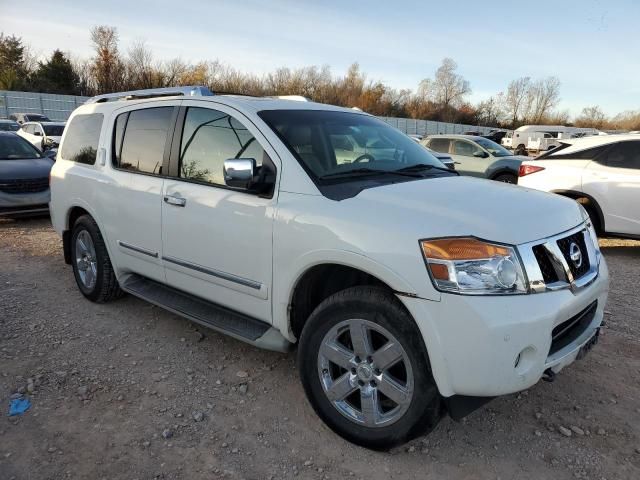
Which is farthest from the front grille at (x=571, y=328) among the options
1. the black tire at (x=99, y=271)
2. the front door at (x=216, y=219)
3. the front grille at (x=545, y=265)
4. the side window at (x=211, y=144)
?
the black tire at (x=99, y=271)

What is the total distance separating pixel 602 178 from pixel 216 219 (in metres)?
6.03

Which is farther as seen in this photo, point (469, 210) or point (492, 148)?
point (492, 148)

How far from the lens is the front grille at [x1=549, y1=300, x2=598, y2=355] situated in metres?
2.49

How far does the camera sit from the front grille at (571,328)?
249 centimetres

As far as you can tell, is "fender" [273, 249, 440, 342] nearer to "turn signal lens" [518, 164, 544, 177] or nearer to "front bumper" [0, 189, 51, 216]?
"turn signal lens" [518, 164, 544, 177]

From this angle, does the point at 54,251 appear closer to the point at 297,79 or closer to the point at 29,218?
the point at 29,218

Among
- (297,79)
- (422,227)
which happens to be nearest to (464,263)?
(422,227)

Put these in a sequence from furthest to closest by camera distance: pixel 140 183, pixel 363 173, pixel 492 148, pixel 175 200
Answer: pixel 492 148
pixel 140 183
pixel 175 200
pixel 363 173

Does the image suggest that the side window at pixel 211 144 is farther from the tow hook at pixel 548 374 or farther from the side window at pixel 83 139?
the tow hook at pixel 548 374

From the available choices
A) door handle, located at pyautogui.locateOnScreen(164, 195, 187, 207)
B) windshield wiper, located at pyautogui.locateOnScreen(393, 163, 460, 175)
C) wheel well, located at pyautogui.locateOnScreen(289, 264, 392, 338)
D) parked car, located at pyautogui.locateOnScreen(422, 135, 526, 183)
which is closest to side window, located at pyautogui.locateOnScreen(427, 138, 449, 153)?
parked car, located at pyautogui.locateOnScreen(422, 135, 526, 183)

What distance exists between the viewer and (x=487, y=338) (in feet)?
7.15

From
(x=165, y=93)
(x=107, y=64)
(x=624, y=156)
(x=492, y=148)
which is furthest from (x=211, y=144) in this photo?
(x=107, y=64)

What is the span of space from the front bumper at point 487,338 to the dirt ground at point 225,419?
587 mm

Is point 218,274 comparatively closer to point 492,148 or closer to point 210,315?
point 210,315
